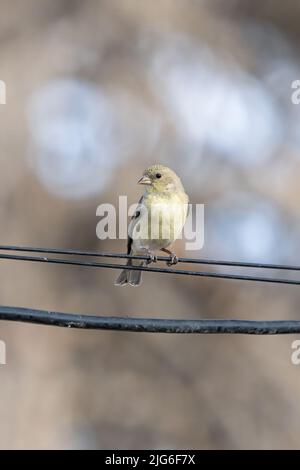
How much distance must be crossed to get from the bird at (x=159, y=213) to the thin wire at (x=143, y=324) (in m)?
2.88

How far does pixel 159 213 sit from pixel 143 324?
315 cm

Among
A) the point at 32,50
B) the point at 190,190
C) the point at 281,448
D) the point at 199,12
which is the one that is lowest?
the point at 281,448

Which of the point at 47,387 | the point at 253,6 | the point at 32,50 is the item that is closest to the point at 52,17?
the point at 32,50

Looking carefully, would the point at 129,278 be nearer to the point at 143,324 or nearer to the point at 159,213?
the point at 159,213

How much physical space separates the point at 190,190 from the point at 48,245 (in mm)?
2769


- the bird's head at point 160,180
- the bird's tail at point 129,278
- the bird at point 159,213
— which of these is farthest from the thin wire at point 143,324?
the bird's tail at point 129,278

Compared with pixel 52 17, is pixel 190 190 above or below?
below

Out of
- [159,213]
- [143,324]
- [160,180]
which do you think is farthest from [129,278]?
[143,324]

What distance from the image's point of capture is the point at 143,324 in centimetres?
496

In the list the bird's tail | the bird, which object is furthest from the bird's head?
the bird's tail

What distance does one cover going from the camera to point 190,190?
16891 mm

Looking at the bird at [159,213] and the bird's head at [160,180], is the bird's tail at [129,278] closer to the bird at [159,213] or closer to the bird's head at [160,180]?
the bird at [159,213]

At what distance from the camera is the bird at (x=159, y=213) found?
8.04 m

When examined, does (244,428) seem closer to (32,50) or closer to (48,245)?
(48,245)
